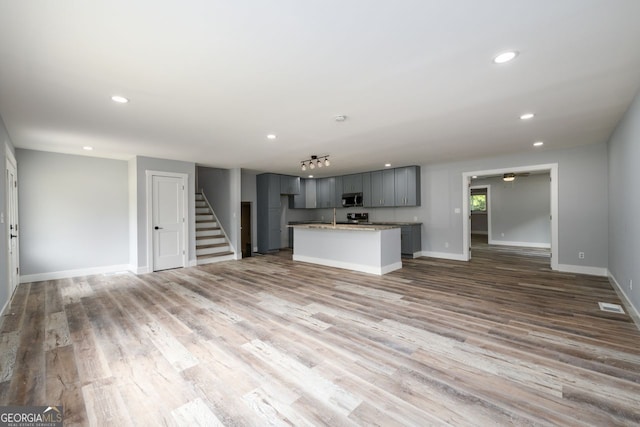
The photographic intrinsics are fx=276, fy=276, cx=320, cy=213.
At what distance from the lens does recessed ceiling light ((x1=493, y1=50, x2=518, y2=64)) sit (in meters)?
2.06

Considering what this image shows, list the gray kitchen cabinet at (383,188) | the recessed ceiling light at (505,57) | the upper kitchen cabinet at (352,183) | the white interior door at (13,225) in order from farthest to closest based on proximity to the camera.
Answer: the upper kitchen cabinet at (352,183) < the gray kitchen cabinet at (383,188) < the white interior door at (13,225) < the recessed ceiling light at (505,57)

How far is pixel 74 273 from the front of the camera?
542 cm

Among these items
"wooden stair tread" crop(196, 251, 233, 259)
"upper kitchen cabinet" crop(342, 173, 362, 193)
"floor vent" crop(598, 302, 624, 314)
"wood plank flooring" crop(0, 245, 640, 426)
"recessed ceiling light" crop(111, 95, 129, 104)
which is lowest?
"wood plank flooring" crop(0, 245, 640, 426)

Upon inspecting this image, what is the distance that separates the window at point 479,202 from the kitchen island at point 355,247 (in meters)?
7.47

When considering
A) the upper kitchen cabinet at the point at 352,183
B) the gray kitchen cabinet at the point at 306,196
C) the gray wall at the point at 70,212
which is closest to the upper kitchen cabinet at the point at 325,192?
the gray kitchen cabinet at the point at 306,196

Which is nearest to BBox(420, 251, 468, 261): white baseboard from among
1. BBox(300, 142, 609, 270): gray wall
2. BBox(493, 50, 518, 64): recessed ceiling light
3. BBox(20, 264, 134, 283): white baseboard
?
BBox(300, 142, 609, 270): gray wall

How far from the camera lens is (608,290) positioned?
413cm

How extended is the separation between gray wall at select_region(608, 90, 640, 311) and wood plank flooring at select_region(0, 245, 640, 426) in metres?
0.42

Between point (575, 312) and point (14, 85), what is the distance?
6.31 m

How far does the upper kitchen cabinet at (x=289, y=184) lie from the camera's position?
8.79 meters

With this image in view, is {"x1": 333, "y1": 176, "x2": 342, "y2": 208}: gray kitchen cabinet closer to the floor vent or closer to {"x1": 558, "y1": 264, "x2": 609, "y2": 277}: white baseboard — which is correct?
{"x1": 558, "y1": 264, "x2": 609, "y2": 277}: white baseboard

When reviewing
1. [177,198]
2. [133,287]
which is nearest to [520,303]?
[133,287]

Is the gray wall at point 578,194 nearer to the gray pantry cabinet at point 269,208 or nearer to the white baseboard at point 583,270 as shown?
the white baseboard at point 583,270

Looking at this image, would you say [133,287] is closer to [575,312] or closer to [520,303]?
[520,303]
